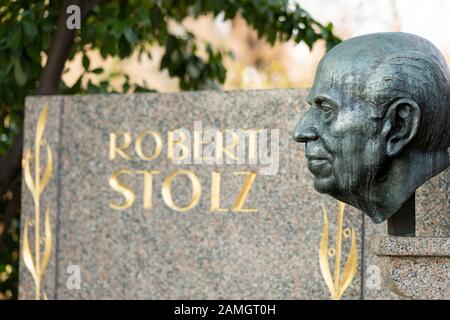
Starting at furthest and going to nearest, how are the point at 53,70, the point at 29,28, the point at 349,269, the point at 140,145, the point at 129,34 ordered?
the point at 53,70 < the point at 129,34 < the point at 29,28 < the point at 140,145 < the point at 349,269

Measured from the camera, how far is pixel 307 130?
10.9 ft

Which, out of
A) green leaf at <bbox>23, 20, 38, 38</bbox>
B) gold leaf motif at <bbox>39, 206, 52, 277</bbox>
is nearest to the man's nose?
gold leaf motif at <bbox>39, 206, 52, 277</bbox>

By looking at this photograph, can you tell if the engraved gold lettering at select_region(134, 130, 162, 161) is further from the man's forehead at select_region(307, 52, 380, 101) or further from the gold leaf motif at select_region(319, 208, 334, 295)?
the man's forehead at select_region(307, 52, 380, 101)

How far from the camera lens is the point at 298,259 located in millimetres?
5188

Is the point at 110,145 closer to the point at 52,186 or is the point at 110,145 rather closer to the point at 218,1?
the point at 52,186

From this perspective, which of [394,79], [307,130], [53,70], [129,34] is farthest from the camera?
[53,70]

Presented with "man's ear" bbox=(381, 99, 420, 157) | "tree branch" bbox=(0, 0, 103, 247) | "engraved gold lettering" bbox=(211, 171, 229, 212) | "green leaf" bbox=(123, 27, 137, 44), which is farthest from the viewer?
"tree branch" bbox=(0, 0, 103, 247)

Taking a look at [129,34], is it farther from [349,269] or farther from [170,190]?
[349,269]

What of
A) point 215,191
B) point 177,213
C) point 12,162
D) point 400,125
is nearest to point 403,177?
point 400,125

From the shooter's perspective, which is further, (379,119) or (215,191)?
(215,191)

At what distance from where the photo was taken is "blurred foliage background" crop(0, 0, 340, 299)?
6.28m

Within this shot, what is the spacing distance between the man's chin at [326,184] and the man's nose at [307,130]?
14 cm

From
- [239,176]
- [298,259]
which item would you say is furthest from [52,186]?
[298,259]

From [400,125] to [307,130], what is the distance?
0.99ft
